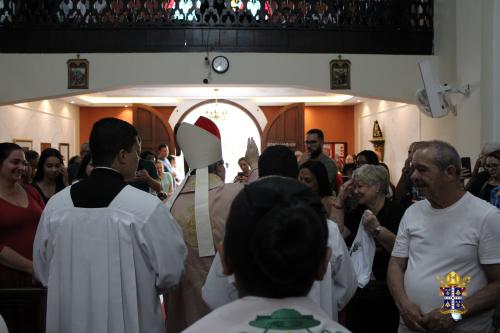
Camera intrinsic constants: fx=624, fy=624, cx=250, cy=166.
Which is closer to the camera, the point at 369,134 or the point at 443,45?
the point at 443,45

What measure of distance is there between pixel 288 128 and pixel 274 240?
13.8 meters

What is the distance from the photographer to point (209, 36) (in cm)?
948

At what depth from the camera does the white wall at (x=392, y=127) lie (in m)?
12.2

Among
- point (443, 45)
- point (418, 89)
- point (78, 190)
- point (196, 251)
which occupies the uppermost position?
point (443, 45)

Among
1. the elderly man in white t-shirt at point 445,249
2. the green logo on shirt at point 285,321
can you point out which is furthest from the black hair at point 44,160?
the green logo on shirt at point 285,321

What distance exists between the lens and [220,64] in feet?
31.0

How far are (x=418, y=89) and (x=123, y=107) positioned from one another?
8811 millimetres

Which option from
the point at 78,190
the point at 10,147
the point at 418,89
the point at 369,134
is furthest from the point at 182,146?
the point at 369,134

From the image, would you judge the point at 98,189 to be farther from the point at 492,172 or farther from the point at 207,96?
Answer: the point at 207,96

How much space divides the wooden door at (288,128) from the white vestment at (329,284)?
39.5 feet

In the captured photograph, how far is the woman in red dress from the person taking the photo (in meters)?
3.65

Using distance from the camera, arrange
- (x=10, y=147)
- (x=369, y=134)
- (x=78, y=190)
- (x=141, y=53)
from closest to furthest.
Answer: (x=78, y=190) < (x=10, y=147) < (x=141, y=53) < (x=369, y=134)

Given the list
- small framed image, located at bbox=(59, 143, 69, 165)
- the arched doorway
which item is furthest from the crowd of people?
the arched doorway

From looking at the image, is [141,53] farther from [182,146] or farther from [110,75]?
[182,146]
